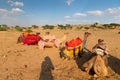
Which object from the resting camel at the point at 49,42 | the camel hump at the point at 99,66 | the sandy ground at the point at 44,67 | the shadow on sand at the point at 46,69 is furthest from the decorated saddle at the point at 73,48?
the resting camel at the point at 49,42

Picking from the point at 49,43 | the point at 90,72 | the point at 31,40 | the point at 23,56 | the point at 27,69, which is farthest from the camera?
the point at 31,40

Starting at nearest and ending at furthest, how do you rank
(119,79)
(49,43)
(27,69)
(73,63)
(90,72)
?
1. (119,79)
2. (90,72)
3. (27,69)
4. (73,63)
5. (49,43)

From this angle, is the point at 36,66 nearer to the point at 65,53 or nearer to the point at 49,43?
the point at 65,53

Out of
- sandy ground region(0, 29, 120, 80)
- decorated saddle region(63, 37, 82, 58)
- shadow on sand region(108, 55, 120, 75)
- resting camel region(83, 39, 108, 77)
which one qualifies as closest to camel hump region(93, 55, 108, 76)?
resting camel region(83, 39, 108, 77)

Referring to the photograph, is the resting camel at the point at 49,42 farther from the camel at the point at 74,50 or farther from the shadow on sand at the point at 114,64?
the shadow on sand at the point at 114,64

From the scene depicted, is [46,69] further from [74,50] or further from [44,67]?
[74,50]

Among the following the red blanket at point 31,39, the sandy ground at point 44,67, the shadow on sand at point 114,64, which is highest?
the red blanket at point 31,39

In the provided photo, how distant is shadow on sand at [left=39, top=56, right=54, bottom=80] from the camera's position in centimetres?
978

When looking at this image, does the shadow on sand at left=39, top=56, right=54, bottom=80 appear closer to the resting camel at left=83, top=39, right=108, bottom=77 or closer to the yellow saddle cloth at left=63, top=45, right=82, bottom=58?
the yellow saddle cloth at left=63, top=45, right=82, bottom=58

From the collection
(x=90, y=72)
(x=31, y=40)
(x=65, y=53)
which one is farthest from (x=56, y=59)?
(x=31, y=40)

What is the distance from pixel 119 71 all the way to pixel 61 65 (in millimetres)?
2849

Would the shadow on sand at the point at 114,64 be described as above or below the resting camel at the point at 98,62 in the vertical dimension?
below

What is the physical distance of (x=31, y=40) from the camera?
1825 centimetres

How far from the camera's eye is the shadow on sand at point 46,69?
978 cm
